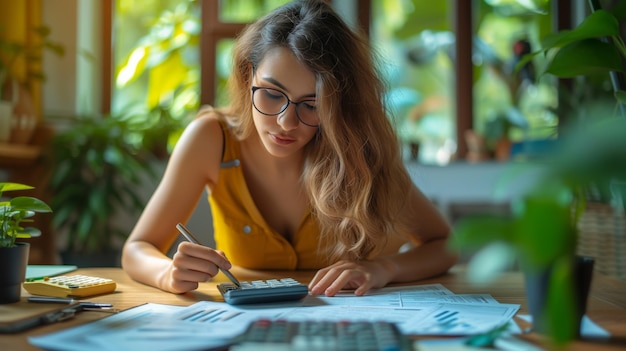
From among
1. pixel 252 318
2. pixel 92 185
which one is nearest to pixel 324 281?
pixel 252 318

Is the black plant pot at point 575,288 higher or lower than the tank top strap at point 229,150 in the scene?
lower

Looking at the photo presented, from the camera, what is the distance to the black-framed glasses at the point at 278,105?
1230 millimetres

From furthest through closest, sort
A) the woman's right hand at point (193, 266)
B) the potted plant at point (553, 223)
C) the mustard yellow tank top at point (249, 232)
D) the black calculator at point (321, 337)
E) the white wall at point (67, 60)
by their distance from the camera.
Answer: the white wall at point (67, 60), the mustard yellow tank top at point (249, 232), the woman's right hand at point (193, 266), the black calculator at point (321, 337), the potted plant at point (553, 223)

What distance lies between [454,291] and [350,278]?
7.2 inches

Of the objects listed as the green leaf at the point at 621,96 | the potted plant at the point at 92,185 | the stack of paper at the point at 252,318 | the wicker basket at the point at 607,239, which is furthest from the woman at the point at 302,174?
the potted plant at the point at 92,185

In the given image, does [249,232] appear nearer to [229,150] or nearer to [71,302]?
[229,150]

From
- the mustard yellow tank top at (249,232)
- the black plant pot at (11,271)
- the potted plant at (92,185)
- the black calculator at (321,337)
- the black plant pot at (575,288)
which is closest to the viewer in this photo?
the black calculator at (321,337)

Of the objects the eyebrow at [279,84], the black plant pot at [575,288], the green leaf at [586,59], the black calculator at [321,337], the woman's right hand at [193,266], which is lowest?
the woman's right hand at [193,266]

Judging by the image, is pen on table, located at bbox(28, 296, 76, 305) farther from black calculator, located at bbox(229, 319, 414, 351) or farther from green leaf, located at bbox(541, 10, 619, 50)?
green leaf, located at bbox(541, 10, 619, 50)

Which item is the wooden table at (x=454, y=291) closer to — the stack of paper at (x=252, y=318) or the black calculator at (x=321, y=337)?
the stack of paper at (x=252, y=318)

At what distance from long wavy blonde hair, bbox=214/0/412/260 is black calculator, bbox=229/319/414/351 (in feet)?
1.97

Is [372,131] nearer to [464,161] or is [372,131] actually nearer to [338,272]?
[338,272]

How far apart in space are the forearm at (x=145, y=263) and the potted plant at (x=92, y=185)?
138 centimetres

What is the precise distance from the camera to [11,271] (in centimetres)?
89
